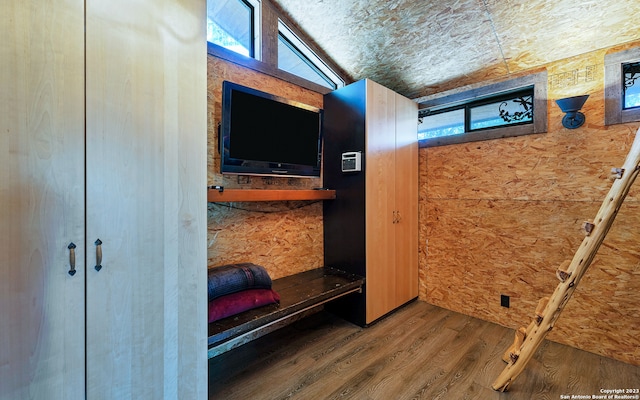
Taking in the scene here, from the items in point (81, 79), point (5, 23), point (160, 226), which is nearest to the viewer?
point (5, 23)

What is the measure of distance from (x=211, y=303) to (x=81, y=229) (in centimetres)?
92

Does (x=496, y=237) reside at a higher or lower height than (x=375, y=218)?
lower

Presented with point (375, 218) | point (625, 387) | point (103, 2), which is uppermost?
point (103, 2)

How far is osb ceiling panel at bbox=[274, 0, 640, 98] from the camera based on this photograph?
6.78ft

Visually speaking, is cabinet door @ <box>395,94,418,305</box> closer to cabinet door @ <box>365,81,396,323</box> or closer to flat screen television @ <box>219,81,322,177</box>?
cabinet door @ <box>365,81,396,323</box>

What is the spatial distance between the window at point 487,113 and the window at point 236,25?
2.00 meters

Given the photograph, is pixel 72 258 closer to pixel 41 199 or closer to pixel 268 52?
pixel 41 199

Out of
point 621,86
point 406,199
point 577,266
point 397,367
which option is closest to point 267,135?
point 406,199

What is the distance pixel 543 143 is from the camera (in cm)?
244

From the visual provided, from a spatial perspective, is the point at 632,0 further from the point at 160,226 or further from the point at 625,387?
the point at 160,226

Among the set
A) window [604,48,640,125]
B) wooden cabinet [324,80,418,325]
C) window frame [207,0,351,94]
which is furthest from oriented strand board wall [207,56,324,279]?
window [604,48,640,125]

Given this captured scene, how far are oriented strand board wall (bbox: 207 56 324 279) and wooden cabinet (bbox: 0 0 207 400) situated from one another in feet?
2.55

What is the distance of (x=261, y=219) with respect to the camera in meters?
2.47

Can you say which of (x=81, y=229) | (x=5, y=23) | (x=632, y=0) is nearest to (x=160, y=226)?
(x=81, y=229)
